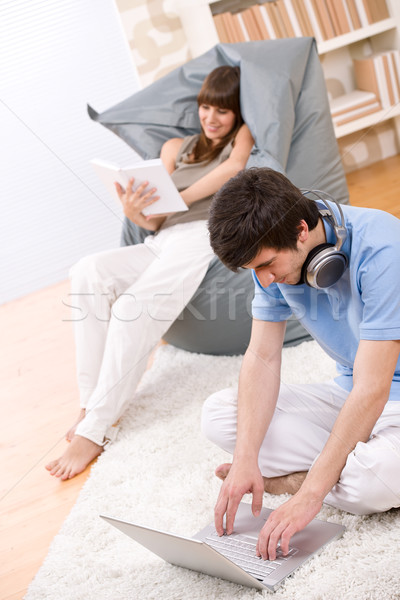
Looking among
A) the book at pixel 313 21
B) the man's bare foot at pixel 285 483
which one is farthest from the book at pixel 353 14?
the man's bare foot at pixel 285 483

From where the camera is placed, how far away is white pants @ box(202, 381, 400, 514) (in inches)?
31.5

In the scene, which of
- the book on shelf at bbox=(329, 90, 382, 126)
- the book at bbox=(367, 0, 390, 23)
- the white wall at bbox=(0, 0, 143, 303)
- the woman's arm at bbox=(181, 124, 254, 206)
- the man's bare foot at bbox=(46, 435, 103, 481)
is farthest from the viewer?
the white wall at bbox=(0, 0, 143, 303)

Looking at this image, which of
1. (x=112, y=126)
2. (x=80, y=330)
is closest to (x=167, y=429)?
(x=80, y=330)

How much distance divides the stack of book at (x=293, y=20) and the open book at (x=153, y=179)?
1.00 m

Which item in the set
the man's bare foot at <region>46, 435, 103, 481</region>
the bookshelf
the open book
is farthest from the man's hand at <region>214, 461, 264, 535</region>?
the bookshelf

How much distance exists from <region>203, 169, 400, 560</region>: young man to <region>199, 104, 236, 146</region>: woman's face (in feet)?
2.68

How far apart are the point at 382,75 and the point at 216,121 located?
0.77 m

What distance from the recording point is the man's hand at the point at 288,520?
78 centimetres

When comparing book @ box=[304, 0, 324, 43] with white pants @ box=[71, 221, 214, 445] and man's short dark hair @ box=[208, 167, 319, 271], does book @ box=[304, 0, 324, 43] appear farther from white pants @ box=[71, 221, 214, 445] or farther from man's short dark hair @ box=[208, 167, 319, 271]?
man's short dark hair @ box=[208, 167, 319, 271]

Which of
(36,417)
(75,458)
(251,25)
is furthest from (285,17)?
(75,458)

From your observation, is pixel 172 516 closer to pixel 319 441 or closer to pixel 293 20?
pixel 319 441

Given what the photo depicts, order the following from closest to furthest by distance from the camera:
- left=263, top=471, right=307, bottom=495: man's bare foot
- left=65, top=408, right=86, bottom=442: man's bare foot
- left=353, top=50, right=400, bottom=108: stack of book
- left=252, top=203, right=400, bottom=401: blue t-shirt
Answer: left=252, top=203, right=400, bottom=401: blue t-shirt → left=263, top=471, right=307, bottom=495: man's bare foot → left=65, top=408, right=86, bottom=442: man's bare foot → left=353, top=50, right=400, bottom=108: stack of book

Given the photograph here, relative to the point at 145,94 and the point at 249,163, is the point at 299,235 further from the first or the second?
the point at 145,94

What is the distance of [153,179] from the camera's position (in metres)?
1.48
